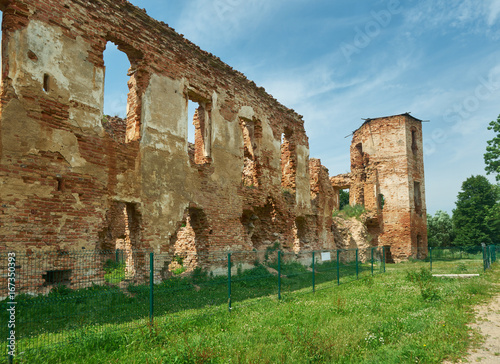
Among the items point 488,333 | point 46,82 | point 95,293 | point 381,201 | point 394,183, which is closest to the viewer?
point 488,333

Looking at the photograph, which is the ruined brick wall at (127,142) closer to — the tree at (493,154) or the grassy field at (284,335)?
the grassy field at (284,335)

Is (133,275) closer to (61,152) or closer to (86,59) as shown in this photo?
(61,152)

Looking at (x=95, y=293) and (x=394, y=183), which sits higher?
(x=394, y=183)

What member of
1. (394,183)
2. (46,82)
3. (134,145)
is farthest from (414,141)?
(46,82)

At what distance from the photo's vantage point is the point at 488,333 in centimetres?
624

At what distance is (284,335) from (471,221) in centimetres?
3354

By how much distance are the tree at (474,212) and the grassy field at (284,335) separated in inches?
1096

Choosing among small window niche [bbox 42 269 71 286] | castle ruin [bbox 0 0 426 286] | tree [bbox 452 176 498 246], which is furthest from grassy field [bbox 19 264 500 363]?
tree [bbox 452 176 498 246]

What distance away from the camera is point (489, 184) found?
33.9 metres

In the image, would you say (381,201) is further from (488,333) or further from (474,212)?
(488,333)

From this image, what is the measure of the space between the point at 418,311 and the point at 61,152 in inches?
328

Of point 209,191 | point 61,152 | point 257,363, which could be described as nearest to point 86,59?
point 61,152

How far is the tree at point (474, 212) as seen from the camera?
32312mm

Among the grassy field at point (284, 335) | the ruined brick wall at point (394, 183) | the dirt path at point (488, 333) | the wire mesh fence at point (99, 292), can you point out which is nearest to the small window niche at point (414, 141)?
the ruined brick wall at point (394, 183)
